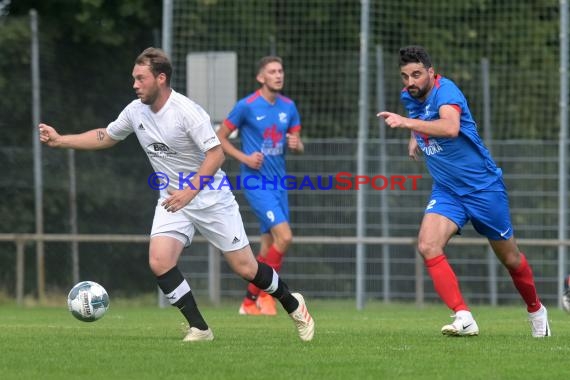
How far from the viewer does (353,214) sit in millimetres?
18266

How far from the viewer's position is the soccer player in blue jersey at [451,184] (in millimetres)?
9852

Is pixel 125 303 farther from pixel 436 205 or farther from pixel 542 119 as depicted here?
pixel 436 205

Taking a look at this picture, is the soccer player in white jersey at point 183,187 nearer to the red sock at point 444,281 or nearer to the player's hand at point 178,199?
the player's hand at point 178,199

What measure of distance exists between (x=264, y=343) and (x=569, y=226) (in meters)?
9.34

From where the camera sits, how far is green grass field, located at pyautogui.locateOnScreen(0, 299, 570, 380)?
7.63 m

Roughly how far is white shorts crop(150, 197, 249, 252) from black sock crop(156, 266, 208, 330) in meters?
0.30

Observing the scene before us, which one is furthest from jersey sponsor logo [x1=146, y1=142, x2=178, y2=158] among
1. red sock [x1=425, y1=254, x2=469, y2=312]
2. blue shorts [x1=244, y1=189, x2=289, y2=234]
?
blue shorts [x1=244, y1=189, x2=289, y2=234]

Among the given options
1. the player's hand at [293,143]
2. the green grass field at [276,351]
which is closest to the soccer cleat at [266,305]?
the green grass field at [276,351]

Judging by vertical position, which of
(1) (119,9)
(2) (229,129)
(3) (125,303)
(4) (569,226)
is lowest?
(3) (125,303)

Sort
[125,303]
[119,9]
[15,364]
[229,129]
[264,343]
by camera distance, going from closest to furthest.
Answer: [15,364] → [264,343] → [229,129] → [125,303] → [119,9]

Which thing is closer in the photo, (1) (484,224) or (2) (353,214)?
(1) (484,224)

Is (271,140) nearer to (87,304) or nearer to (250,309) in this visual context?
(250,309)

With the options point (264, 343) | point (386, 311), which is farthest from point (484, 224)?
point (386, 311)

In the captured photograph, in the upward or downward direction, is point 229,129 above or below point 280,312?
above
